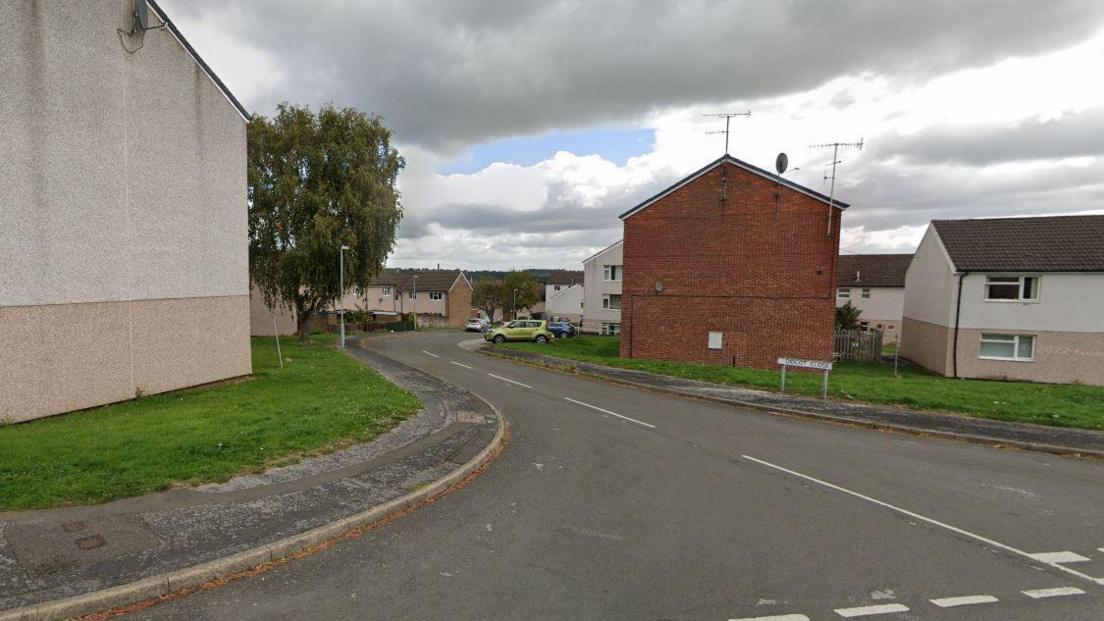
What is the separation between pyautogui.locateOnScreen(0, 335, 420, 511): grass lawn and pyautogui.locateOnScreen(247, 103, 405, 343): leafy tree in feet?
47.4

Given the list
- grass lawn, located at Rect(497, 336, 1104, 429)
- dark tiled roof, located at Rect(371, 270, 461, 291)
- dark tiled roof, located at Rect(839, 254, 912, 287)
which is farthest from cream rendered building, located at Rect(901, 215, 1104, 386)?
dark tiled roof, located at Rect(371, 270, 461, 291)

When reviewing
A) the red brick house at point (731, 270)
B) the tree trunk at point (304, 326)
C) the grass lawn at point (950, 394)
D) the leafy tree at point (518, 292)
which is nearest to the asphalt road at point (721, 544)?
the grass lawn at point (950, 394)

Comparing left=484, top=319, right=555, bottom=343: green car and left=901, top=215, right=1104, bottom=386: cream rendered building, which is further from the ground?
left=901, top=215, right=1104, bottom=386: cream rendered building

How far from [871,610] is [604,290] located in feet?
146

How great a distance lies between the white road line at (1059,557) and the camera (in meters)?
5.37

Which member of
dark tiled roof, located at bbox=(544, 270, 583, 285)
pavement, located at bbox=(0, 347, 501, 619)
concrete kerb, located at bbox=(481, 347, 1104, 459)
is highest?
dark tiled roof, located at bbox=(544, 270, 583, 285)

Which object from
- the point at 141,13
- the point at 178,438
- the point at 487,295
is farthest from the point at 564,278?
the point at 178,438

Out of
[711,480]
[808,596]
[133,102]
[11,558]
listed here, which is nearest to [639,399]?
[711,480]

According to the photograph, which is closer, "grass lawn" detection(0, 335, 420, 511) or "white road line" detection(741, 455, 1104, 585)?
"white road line" detection(741, 455, 1104, 585)

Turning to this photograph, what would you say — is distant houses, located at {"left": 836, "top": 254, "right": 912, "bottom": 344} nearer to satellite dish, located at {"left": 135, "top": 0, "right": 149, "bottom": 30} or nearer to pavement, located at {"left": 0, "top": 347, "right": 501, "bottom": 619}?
pavement, located at {"left": 0, "top": 347, "right": 501, "bottom": 619}

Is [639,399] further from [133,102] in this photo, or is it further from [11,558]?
[133,102]

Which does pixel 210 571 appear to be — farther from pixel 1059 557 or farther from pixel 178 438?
pixel 1059 557

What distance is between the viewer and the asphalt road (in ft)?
14.1

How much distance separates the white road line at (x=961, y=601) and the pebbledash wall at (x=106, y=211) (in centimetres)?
1340
